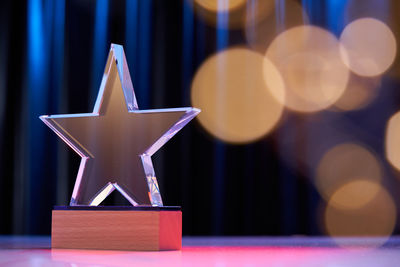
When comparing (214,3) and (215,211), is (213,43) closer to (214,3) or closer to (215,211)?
(214,3)

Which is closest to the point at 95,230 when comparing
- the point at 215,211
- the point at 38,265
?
the point at 38,265

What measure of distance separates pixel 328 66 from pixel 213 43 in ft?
2.08

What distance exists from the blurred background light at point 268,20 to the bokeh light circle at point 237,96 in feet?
0.26

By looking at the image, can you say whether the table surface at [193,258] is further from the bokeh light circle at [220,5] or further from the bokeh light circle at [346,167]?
A: the bokeh light circle at [220,5]

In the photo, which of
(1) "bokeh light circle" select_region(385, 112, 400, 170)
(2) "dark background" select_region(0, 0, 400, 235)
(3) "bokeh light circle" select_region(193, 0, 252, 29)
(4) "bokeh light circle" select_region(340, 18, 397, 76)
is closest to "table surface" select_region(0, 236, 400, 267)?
(2) "dark background" select_region(0, 0, 400, 235)

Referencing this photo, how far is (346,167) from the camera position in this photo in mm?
2740

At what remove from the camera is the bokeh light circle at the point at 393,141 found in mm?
2754

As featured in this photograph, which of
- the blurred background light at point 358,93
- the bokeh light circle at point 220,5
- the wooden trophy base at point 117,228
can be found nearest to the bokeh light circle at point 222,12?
the bokeh light circle at point 220,5

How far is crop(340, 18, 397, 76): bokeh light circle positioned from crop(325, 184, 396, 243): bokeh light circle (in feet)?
2.17

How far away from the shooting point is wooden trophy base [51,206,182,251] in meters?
1.50

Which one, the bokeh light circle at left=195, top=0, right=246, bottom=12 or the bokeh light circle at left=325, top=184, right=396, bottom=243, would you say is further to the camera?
the bokeh light circle at left=195, top=0, right=246, bottom=12

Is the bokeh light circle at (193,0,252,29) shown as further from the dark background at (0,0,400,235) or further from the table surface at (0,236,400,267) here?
the table surface at (0,236,400,267)

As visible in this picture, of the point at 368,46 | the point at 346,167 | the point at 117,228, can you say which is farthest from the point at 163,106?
the point at 117,228

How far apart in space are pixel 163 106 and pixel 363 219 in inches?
47.8
